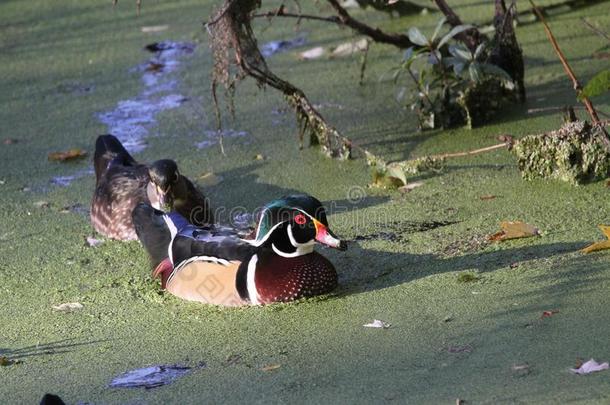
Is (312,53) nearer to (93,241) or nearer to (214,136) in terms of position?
(214,136)

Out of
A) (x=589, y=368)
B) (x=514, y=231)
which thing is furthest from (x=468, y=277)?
(x=589, y=368)

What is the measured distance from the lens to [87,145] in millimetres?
6863

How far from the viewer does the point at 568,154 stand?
548cm

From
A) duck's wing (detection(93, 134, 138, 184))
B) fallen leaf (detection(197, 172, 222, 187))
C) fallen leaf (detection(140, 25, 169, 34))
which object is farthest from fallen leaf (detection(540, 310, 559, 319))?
fallen leaf (detection(140, 25, 169, 34))

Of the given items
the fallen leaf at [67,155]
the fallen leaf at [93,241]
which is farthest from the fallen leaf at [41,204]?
the fallen leaf at [67,155]

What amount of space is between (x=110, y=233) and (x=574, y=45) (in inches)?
129

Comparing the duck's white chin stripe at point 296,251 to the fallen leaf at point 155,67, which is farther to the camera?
the fallen leaf at point 155,67

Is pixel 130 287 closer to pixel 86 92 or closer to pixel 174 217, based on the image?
pixel 174 217

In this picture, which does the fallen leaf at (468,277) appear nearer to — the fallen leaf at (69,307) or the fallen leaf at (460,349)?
the fallen leaf at (460,349)

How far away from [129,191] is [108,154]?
0.27 meters

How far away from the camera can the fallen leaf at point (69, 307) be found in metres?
4.83

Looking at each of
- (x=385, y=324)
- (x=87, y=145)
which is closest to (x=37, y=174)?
(x=87, y=145)

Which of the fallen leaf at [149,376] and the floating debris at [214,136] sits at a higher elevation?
the floating debris at [214,136]

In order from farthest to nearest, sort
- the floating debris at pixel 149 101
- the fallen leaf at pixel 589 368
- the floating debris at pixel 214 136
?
1. the floating debris at pixel 149 101
2. the floating debris at pixel 214 136
3. the fallen leaf at pixel 589 368
